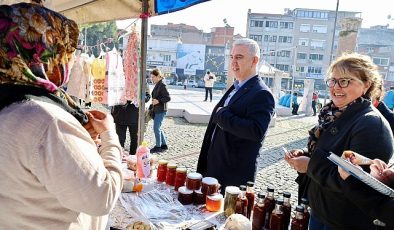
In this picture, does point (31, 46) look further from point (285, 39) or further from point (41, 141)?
point (285, 39)

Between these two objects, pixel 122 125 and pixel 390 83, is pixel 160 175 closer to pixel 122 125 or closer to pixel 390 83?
pixel 122 125

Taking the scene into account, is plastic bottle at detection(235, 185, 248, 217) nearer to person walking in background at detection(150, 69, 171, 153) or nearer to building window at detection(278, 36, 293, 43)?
person walking in background at detection(150, 69, 171, 153)

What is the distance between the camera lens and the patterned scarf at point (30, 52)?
1.02 metres

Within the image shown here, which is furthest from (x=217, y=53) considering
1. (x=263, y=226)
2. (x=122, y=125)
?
(x=263, y=226)

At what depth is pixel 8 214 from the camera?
3.43 feet

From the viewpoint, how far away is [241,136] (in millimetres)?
2523

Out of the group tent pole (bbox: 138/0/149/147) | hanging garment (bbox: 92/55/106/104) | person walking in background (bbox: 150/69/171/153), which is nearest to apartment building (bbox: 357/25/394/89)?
person walking in background (bbox: 150/69/171/153)

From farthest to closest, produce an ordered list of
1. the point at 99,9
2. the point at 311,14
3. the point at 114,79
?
1. the point at 311,14
2. the point at 114,79
3. the point at 99,9

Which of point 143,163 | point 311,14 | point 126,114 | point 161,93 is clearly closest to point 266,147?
point 161,93

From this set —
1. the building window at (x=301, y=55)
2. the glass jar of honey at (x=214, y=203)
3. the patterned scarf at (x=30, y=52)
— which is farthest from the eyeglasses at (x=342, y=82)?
the building window at (x=301, y=55)

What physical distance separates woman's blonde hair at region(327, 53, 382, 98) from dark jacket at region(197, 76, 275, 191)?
2.43 feet

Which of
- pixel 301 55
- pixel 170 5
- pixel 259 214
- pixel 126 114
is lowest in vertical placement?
pixel 126 114

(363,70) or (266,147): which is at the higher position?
(363,70)

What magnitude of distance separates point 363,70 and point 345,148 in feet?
1.64
